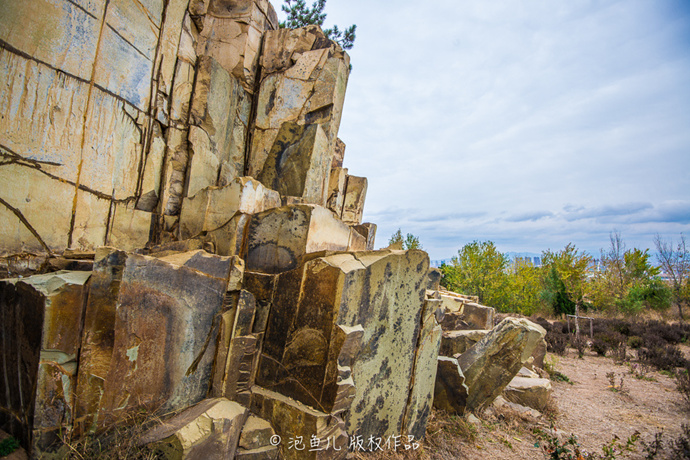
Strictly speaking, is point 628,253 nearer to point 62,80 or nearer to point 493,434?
point 493,434

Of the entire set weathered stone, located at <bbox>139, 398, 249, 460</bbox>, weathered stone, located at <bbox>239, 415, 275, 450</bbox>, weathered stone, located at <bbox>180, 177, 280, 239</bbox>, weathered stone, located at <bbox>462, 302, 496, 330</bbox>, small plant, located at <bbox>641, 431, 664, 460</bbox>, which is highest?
weathered stone, located at <bbox>180, 177, 280, 239</bbox>

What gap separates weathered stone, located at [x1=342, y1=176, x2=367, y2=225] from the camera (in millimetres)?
6426

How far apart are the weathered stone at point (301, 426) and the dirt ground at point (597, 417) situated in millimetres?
1714

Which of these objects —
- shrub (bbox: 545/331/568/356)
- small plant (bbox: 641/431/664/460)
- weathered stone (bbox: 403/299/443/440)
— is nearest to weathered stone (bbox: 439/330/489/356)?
weathered stone (bbox: 403/299/443/440)

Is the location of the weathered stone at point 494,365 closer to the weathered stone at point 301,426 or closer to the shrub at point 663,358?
the weathered stone at point 301,426

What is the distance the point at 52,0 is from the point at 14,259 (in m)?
2.23

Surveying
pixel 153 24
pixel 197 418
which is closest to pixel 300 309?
pixel 197 418

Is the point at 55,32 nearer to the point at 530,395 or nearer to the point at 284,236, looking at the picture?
the point at 284,236

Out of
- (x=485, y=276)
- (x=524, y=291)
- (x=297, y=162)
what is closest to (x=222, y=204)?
(x=297, y=162)

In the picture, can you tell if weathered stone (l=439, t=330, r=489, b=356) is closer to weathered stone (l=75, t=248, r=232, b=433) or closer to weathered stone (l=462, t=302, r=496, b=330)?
weathered stone (l=462, t=302, r=496, b=330)

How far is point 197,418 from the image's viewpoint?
2.17 metres

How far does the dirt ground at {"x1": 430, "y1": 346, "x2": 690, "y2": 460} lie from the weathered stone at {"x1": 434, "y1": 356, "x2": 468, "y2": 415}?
0.35 m

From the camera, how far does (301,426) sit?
94.3 inches

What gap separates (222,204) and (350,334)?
5.64ft
